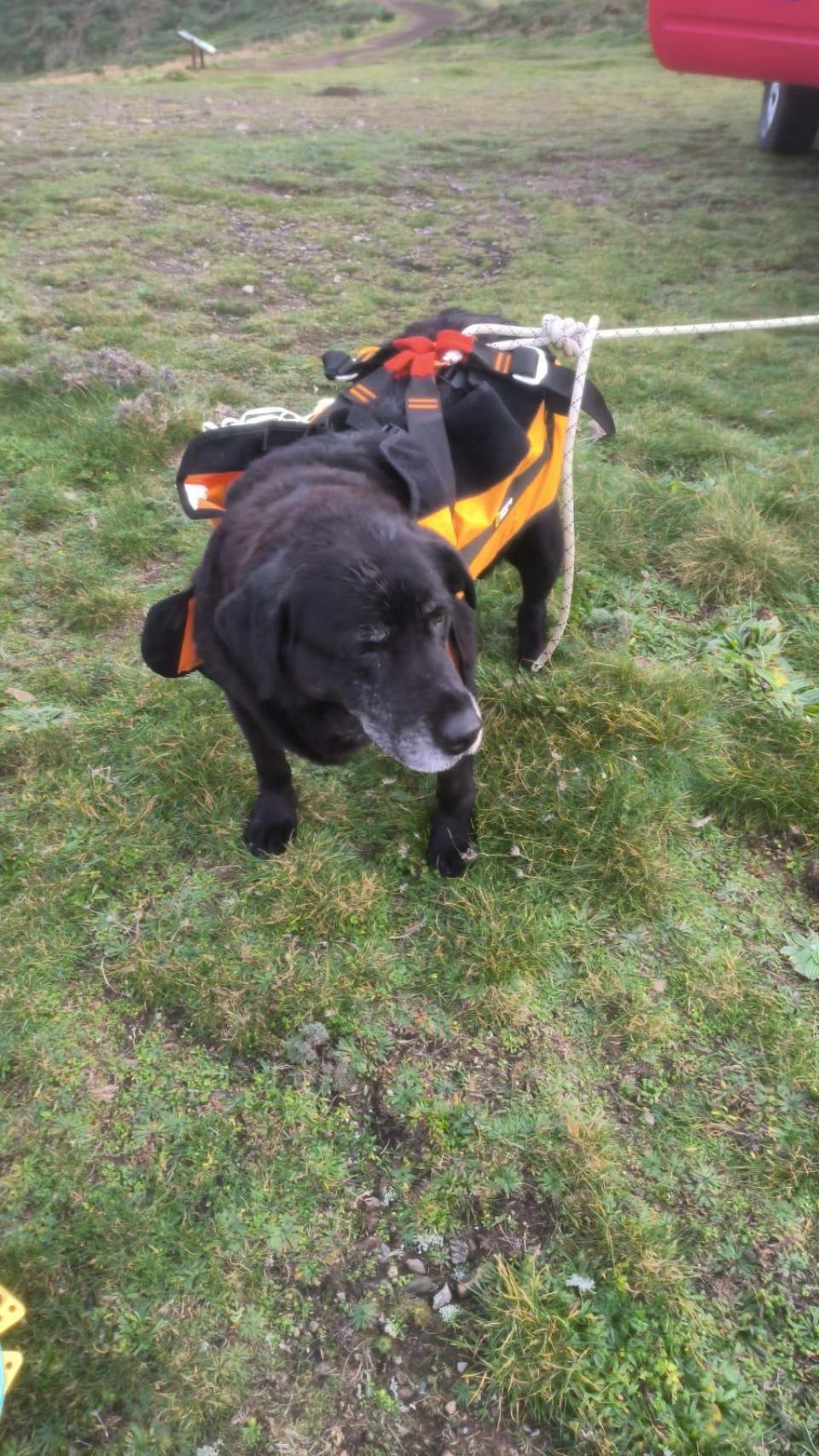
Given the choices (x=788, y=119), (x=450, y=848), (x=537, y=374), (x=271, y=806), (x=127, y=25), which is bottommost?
(x=450, y=848)

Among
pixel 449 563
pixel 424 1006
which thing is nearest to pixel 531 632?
pixel 449 563

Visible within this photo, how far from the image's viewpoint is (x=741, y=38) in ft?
18.4

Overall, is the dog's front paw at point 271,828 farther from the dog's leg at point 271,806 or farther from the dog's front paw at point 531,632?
the dog's front paw at point 531,632

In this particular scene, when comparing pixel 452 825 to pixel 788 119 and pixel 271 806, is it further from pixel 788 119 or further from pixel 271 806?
pixel 788 119

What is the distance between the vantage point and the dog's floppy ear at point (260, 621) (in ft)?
6.34

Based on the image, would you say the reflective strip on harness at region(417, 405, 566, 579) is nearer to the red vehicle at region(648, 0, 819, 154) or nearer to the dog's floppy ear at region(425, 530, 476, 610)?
the dog's floppy ear at region(425, 530, 476, 610)

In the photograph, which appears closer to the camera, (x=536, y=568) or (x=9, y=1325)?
(x=9, y=1325)

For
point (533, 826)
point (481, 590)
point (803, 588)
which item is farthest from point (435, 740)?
point (803, 588)

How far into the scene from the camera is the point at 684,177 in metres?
9.12

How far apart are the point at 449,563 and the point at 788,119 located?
10056mm

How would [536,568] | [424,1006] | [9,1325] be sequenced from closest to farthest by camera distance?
[9,1325] < [424,1006] < [536,568]

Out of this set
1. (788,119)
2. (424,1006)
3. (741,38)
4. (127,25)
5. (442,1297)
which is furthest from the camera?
Answer: (127,25)

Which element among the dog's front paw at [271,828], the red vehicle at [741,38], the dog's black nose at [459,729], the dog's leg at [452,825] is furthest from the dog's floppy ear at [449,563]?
the red vehicle at [741,38]

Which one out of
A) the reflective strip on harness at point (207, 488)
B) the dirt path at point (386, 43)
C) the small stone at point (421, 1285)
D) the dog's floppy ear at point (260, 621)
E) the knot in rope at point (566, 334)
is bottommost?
the small stone at point (421, 1285)
